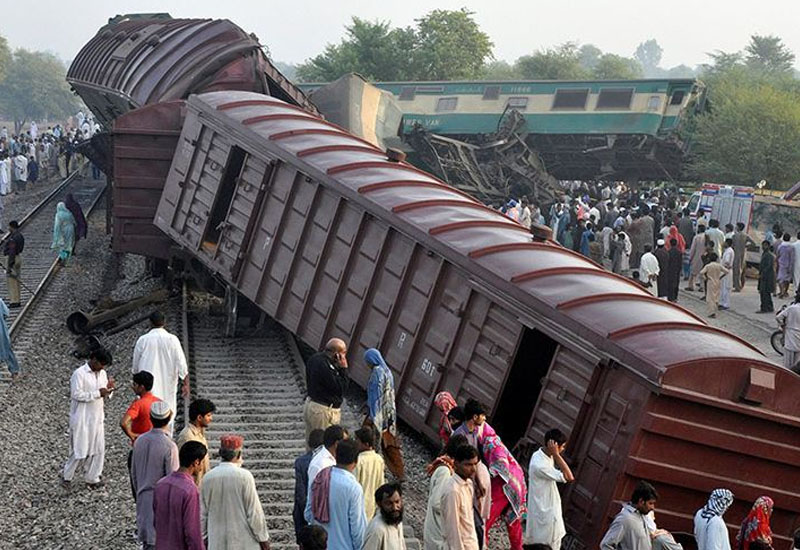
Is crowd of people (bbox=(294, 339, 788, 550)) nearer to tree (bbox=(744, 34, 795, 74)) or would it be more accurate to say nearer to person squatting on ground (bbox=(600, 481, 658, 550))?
person squatting on ground (bbox=(600, 481, 658, 550))

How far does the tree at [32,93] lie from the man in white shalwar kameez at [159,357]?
310ft

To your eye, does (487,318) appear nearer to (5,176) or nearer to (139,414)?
(139,414)

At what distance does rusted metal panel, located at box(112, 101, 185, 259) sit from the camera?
56.0 feet

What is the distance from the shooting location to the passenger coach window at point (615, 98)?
35.5m

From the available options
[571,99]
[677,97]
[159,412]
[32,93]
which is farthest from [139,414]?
[32,93]

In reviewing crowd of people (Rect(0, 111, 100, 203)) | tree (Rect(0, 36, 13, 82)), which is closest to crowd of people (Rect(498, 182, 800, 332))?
crowd of people (Rect(0, 111, 100, 203))

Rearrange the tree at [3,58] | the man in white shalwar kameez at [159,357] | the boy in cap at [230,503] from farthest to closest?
the tree at [3,58] < the man in white shalwar kameez at [159,357] < the boy in cap at [230,503]

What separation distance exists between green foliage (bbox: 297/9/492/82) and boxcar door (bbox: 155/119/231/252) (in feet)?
118

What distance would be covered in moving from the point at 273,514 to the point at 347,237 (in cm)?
410

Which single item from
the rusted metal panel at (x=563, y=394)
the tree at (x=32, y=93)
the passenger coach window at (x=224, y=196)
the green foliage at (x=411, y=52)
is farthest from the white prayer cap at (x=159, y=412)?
the tree at (x=32, y=93)

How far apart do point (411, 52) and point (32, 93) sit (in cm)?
5723

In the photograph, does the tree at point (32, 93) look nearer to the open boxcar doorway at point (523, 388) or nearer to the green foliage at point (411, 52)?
the green foliage at point (411, 52)

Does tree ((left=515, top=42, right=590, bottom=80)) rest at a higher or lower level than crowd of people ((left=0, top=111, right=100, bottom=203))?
higher

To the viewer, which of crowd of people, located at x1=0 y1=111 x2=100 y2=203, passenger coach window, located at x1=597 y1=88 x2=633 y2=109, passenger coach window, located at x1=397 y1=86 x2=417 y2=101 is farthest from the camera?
passenger coach window, located at x1=397 y1=86 x2=417 y2=101
